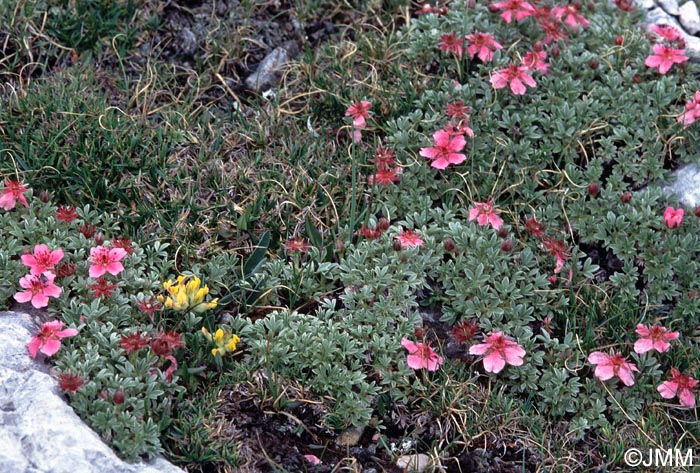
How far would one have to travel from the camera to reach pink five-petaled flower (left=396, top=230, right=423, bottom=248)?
3.85 metres

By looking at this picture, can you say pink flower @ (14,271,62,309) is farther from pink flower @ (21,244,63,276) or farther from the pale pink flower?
the pale pink flower

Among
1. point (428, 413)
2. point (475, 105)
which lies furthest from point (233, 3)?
point (428, 413)

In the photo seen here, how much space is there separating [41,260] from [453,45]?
7.95ft

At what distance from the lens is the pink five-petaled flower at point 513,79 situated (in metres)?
4.38

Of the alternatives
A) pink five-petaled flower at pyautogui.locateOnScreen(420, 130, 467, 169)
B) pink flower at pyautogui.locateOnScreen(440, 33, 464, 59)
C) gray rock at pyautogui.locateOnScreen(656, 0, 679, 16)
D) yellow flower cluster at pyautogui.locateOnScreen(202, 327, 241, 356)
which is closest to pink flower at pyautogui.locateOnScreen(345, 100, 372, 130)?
pink five-petaled flower at pyautogui.locateOnScreen(420, 130, 467, 169)

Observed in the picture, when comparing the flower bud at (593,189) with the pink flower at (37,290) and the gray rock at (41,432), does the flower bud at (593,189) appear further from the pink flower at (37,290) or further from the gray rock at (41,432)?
the pink flower at (37,290)

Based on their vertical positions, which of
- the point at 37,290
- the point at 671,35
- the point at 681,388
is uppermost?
the point at 671,35

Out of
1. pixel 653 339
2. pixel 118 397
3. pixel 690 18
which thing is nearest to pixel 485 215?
pixel 653 339

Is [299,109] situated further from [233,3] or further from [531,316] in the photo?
[531,316]

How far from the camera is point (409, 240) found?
3879 mm

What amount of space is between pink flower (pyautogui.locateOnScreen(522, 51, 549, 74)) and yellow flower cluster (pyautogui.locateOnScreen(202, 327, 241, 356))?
219 cm

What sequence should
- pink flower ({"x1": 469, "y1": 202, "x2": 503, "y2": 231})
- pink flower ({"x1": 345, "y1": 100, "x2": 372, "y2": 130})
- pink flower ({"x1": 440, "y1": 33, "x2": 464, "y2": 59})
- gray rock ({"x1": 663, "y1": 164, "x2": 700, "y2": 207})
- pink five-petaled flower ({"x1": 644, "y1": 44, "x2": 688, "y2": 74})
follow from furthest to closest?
pink flower ({"x1": 440, "y1": 33, "x2": 464, "y2": 59}) → pink five-petaled flower ({"x1": 644, "y1": 44, "x2": 688, "y2": 74}) → pink flower ({"x1": 345, "y1": 100, "x2": 372, "y2": 130}) → gray rock ({"x1": 663, "y1": 164, "x2": 700, "y2": 207}) → pink flower ({"x1": 469, "y1": 202, "x2": 503, "y2": 231})

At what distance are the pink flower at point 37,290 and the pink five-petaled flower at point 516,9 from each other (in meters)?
2.77

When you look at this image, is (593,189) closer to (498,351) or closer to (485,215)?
(485,215)
